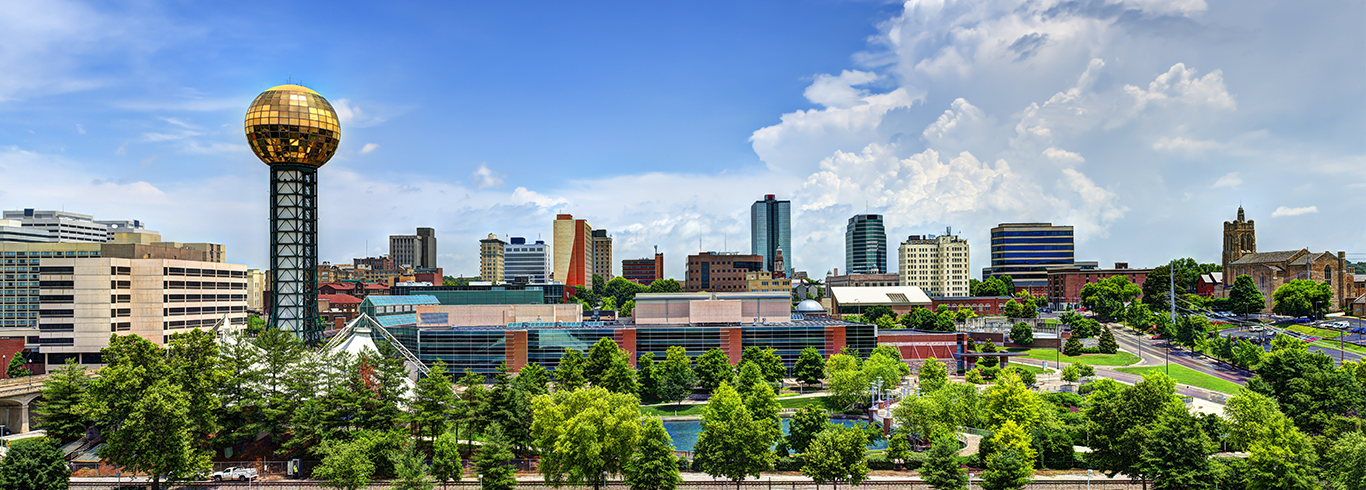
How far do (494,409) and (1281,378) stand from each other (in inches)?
2568

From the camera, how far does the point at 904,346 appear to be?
355 ft

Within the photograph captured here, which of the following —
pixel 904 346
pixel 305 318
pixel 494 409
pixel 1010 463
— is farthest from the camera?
pixel 904 346

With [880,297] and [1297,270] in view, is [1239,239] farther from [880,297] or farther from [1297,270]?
[880,297]

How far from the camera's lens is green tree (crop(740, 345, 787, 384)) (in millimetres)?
88625

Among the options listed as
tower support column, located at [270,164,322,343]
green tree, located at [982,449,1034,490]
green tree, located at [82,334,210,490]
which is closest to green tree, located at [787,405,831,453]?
green tree, located at [982,449,1034,490]

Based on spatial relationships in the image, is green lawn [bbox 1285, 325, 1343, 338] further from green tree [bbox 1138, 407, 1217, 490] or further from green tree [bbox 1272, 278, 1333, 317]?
green tree [bbox 1138, 407, 1217, 490]

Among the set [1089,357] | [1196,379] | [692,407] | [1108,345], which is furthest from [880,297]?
[692,407]

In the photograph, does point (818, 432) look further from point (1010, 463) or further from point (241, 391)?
point (241, 391)

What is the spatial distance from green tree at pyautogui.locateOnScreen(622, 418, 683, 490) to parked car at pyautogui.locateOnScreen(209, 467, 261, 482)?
2781 centimetres

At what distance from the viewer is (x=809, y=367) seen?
92.4m

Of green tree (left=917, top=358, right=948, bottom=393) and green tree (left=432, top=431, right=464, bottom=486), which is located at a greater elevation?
green tree (left=917, top=358, right=948, bottom=393)

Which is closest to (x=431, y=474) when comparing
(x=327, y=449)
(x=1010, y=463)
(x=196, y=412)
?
(x=327, y=449)

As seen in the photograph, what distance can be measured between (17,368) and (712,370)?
8781 cm

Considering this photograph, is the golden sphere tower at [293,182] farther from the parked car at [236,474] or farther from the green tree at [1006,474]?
the green tree at [1006,474]
